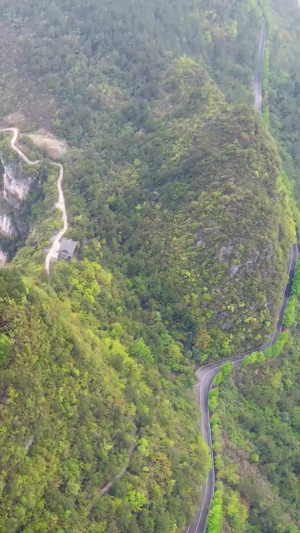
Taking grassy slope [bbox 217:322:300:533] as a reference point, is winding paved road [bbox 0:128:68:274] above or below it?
above

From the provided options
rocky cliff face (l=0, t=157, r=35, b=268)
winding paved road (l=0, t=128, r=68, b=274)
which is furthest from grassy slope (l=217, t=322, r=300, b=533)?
rocky cliff face (l=0, t=157, r=35, b=268)

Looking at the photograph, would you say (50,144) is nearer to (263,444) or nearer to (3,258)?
(3,258)

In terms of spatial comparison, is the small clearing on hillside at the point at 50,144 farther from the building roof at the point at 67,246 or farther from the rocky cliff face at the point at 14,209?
the building roof at the point at 67,246

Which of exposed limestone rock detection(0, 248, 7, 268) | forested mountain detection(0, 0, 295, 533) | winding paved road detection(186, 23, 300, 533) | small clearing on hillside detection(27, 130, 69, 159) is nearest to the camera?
forested mountain detection(0, 0, 295, 533)

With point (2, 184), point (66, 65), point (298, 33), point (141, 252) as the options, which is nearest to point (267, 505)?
point (141, 252)

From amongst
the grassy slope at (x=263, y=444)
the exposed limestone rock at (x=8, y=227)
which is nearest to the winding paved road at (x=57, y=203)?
the exposed limestone rock at (x=8, y=227)

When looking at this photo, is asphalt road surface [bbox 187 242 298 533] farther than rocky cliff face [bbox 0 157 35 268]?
No

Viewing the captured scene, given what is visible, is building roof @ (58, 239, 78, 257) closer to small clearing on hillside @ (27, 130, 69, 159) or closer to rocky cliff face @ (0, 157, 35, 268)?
rocky cliff face @ (0, 157, 35, 268)
